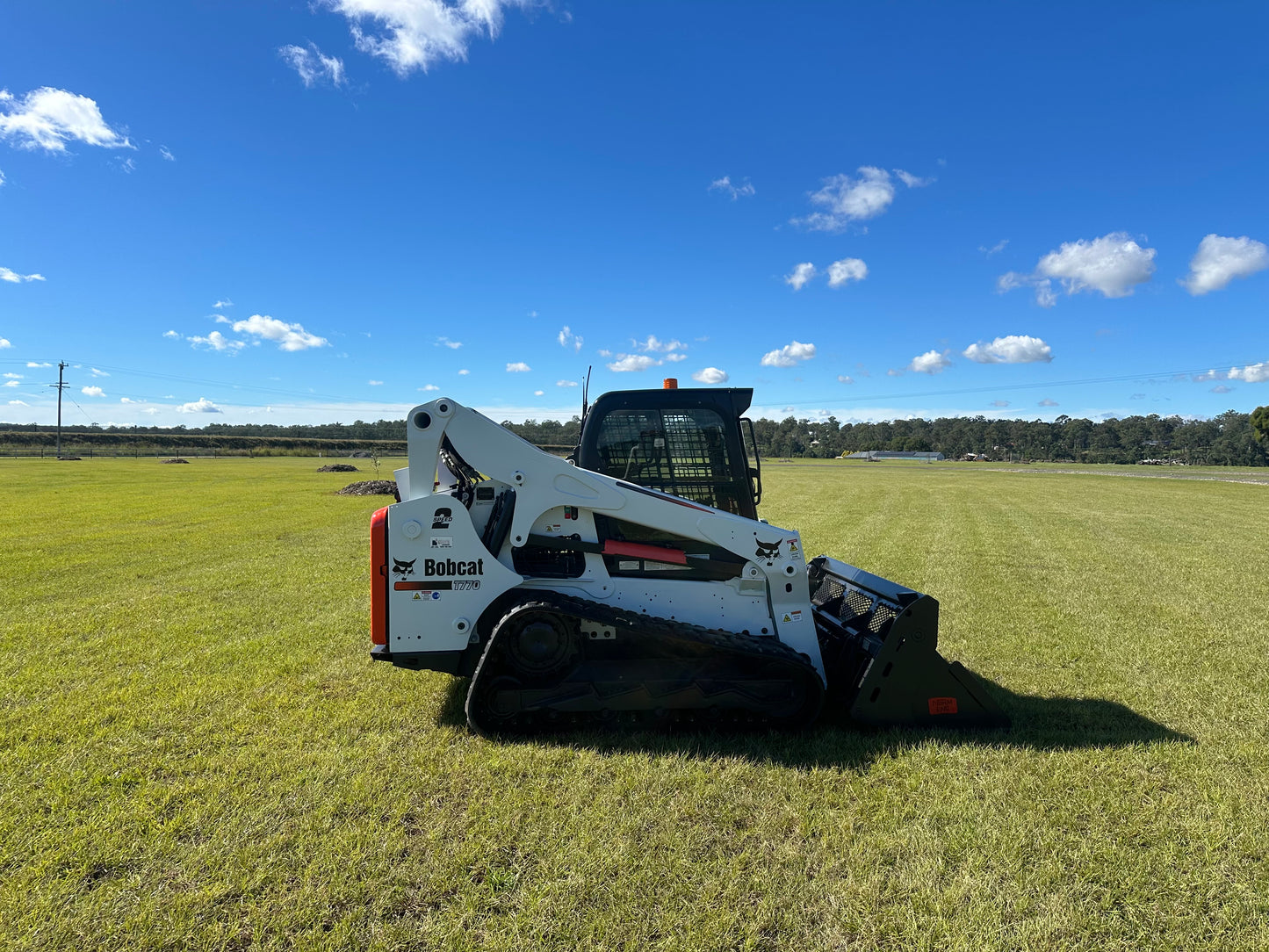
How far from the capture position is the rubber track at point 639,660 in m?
4.28

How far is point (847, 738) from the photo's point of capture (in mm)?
4352

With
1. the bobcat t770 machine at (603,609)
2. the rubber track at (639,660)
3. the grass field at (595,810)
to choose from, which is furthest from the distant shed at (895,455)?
the rubber track at (639,660)

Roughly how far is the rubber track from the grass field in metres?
0.16

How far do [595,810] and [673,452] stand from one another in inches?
107

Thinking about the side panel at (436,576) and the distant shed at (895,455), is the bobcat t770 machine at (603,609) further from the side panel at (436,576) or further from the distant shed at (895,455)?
the distant shed at (895,455)

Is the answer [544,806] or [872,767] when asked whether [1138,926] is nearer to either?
[872,767]

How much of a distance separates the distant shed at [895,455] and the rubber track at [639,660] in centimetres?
11704

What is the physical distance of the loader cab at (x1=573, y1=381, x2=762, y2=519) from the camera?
514cm

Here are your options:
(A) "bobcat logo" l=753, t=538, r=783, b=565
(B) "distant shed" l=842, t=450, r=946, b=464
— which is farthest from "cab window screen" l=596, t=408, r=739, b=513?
(B) "distant shed" l=842, t=450, r=946, b=464

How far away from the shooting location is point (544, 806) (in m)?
3.54

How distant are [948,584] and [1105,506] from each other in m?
16.0

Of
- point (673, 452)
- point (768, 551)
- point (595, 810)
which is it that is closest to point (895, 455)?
point (673, 452)

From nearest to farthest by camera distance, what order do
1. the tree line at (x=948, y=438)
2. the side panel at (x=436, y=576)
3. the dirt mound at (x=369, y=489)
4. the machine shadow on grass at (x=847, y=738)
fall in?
the machine shadow on grass at (x=847, y=738) → the side panel at (x=436, y=576) → the dirt mound at (x=369, y=489) → the tree line at (x=948, y=438)

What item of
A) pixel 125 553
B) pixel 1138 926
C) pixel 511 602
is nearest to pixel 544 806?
pixel 511 602
